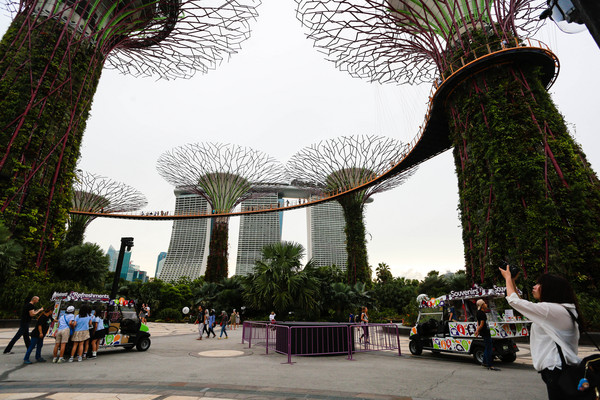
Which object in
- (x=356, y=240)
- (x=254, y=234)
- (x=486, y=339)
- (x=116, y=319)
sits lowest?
(x=486, y=339)

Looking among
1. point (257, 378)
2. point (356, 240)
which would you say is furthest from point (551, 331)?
point (356, 240)

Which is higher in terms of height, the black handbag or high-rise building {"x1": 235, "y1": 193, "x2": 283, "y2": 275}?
high-rise building {"x1": 235, "y1": 193, "x2": 283, "y2": 275}

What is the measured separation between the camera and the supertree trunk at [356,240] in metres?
30.6

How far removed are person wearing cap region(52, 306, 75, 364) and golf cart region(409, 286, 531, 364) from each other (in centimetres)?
984

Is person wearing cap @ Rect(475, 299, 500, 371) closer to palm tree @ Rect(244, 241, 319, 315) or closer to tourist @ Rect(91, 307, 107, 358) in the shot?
tourist @ Rect(91, 307, 107, 358)

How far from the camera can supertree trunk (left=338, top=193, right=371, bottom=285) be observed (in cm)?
3064

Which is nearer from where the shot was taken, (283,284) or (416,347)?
(416,347)

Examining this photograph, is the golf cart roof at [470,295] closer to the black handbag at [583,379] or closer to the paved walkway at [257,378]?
the paved walkway at [257,378]

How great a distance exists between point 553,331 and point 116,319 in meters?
11.3

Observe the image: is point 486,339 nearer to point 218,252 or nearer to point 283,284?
point 283,284

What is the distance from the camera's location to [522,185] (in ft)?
42.9

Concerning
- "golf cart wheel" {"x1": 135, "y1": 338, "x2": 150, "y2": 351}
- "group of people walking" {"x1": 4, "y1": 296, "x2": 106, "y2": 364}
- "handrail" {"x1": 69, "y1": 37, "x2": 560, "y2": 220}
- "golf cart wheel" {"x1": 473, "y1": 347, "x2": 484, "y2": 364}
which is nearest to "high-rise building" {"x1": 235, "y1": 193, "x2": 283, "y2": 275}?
"handrail" {"x1": 69, "y1": 37, "x2": 560, "y2": 220}

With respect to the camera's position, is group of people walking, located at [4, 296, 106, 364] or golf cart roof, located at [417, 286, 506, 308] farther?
golf cart roof, located at [417, 286, 506, 308]

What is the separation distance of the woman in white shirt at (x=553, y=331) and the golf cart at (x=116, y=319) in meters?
10.4
